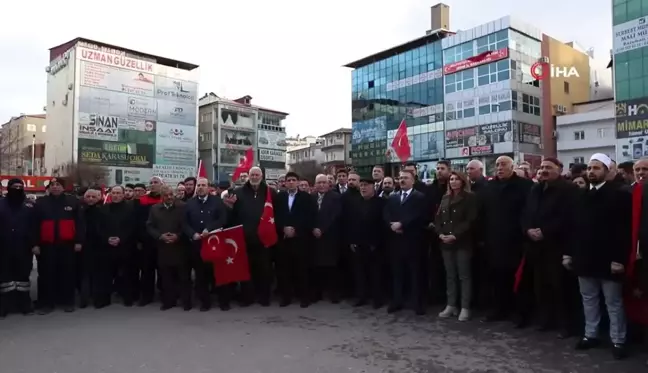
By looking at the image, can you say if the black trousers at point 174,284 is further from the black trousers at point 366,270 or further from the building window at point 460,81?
the building window at point 460,81

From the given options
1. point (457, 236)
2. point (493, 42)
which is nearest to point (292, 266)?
point (457, 236)

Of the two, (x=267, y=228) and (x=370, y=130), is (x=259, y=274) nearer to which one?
(x=267, y=228)

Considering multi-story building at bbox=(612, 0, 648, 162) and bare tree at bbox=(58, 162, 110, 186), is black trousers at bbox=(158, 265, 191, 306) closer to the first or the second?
multi-story building at bbox=(612, 0, 648, 162)

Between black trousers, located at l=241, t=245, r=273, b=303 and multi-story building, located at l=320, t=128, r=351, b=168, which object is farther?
multi-story building, located at l=320, t=128, r=351, b=168

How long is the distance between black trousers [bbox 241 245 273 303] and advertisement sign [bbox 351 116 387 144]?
174 ft

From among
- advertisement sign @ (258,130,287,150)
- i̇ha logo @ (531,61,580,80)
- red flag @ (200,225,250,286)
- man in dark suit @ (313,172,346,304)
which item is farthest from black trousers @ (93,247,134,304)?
advertisement sign @ (258,130,287,150)

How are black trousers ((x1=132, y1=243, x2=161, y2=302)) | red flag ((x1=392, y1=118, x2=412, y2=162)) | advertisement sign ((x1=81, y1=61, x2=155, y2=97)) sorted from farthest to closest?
advertisement sign ((x1=81, y1=61, x2=155, y2=97)) → red flag ((x1=392, y1=118, x2=412, y2=162)) → black trousers ((x1=132, y1=243, x2=161, y2=302))

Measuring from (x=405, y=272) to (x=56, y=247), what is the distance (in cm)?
481

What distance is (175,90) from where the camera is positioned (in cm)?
6950

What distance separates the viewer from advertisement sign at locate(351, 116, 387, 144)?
59594 mm

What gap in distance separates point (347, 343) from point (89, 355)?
8.21 feet

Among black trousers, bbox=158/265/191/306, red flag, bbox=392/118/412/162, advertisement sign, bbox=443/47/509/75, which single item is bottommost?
black trousers, bbox=158/265/191/306

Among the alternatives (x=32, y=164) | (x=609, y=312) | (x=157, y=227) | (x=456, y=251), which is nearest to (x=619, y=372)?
(x=609, y=312)

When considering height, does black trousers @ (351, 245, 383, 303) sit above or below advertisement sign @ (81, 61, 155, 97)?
below
